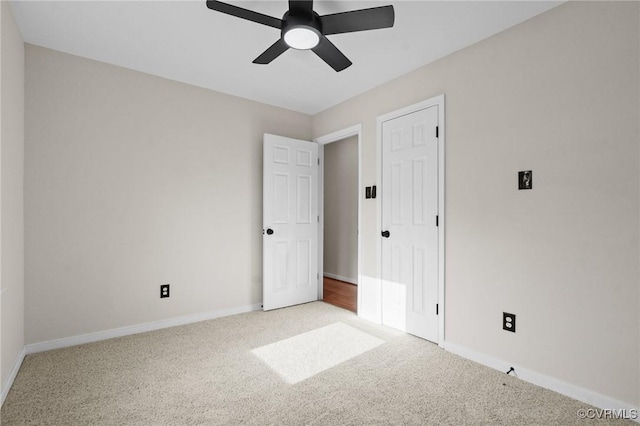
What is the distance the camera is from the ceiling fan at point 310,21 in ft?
6.03

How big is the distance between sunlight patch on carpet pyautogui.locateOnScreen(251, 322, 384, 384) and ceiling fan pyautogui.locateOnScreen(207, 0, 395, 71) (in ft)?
7.43

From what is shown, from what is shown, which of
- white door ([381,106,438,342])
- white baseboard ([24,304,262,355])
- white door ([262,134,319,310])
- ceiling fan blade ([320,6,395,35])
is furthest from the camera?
white door ([262,134,319,310])

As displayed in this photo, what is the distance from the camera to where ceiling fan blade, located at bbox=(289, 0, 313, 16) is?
187 cm

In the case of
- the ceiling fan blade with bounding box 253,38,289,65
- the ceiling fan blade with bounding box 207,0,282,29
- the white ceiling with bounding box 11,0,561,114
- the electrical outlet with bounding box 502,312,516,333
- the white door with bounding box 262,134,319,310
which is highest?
the white ceiling with bounding box 11,0,561,114

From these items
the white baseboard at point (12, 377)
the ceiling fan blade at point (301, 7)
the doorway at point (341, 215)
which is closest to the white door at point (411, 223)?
the ceiling fan blade at point (301, 7)

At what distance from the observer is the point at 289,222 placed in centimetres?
409

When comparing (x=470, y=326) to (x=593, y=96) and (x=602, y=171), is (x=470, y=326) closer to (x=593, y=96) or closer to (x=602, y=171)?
(x=602, y=171)

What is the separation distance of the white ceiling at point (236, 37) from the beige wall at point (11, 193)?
0.89ft

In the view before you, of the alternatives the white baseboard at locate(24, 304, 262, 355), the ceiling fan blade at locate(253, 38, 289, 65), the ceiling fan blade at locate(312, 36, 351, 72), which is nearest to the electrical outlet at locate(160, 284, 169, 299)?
the white baseboard at locate(24, 304, 262, 355)

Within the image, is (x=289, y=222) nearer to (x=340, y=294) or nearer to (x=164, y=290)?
(x=340, y=294)

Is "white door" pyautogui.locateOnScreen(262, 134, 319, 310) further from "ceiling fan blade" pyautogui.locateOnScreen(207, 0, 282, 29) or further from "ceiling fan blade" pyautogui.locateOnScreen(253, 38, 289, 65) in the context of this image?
"ceiling fan blade" pyautogui.locateOnScreen(207, 0, 282, 29)

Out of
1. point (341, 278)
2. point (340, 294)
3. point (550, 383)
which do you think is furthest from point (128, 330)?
point (550, 383)

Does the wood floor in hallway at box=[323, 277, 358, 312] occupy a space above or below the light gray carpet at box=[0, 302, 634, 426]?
below

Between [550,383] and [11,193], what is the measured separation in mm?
3862
